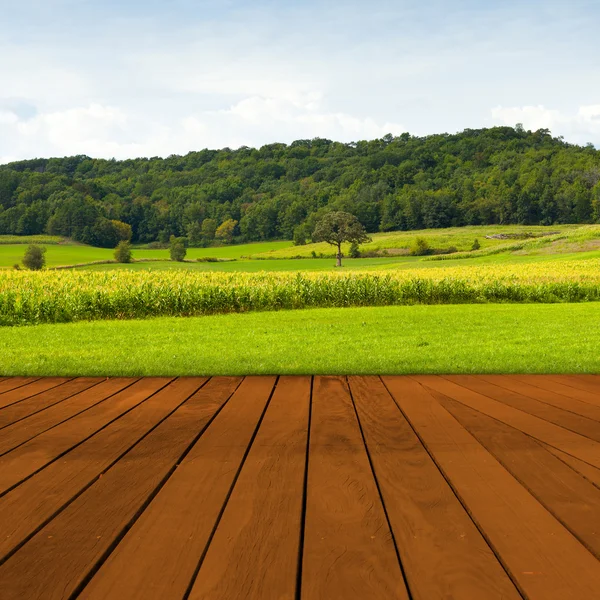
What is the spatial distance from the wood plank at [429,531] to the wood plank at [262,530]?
1.04 feet

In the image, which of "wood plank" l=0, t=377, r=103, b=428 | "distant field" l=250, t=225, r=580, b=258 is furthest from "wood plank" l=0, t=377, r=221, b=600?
"distant field" l=250, t=225, r=580, b=258

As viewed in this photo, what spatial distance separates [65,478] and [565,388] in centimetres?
366

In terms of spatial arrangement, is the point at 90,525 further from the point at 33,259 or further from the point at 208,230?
the point at 208,230

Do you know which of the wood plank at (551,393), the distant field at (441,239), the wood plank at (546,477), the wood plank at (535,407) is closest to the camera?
the wood plank at (546,477)

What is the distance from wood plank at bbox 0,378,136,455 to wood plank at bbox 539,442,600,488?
101 inches

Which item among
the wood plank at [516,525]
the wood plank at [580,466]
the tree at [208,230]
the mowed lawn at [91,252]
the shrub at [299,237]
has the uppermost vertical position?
the tree at [208,230]

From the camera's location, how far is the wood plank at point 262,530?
4.48 ft

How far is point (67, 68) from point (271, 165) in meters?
51.0

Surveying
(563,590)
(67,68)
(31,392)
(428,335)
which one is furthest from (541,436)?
(67,68)

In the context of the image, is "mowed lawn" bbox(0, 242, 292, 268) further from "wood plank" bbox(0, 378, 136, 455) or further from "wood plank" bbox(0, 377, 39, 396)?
"wood plank" bbox(0, 378, 136, 455)

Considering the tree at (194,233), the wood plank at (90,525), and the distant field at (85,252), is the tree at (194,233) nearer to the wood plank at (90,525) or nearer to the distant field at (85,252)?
the distant field at (85,252)

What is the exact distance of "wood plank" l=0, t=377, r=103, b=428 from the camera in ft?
11.0

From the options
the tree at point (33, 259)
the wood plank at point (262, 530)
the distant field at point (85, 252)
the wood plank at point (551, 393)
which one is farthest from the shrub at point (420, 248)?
the wood plank at point (262, 530)

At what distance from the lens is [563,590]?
4.40 ft
